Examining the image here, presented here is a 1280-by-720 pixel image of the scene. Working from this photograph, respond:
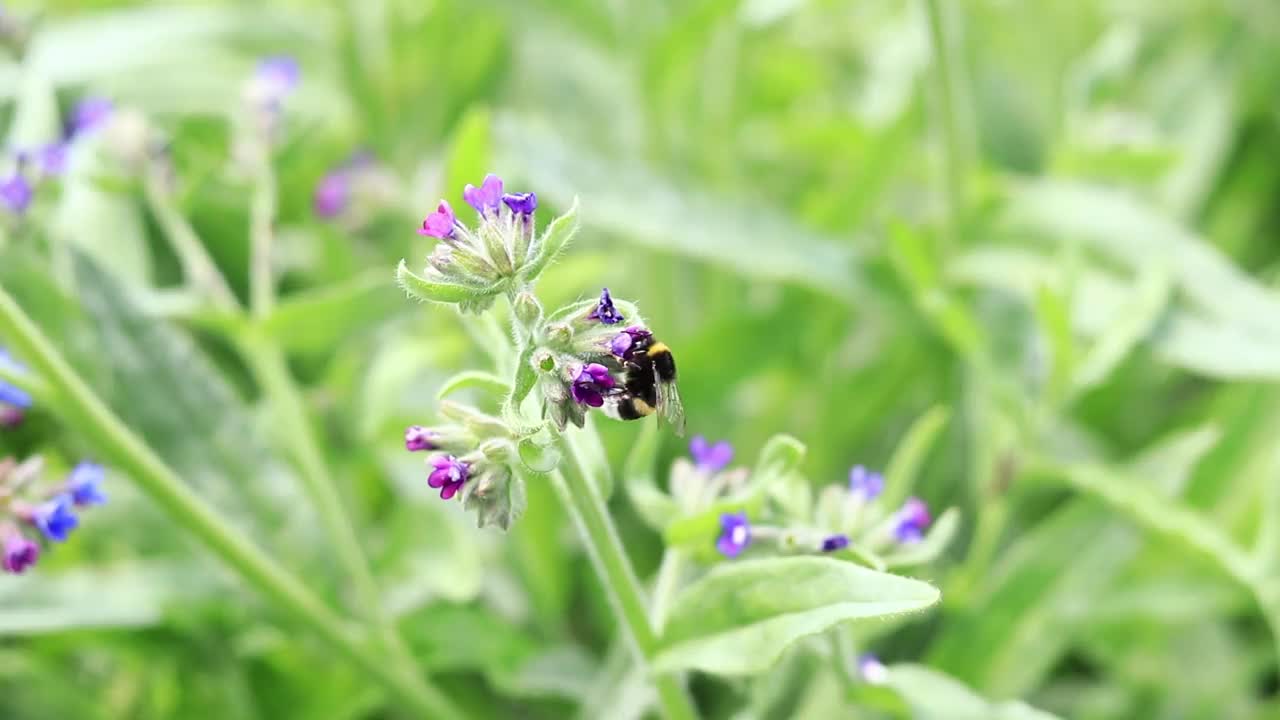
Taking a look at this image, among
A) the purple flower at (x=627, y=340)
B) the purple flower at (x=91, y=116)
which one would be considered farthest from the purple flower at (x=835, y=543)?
the purple flower at (x=91, y=116)

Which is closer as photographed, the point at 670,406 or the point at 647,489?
the point at 670,406

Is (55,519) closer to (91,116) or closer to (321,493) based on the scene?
(321,493)

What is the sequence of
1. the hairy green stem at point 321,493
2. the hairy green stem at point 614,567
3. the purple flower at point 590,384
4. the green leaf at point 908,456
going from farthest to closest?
the hairy green stem at point 321,493 → the green leaf at point 908,456 → the hairy green stem at point 614,567 → the purple flower at point 590,384

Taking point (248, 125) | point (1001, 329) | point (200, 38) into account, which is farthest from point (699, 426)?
point (200, 38)

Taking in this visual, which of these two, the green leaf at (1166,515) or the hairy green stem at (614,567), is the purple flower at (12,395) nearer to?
the hairy green stem at (614,567)

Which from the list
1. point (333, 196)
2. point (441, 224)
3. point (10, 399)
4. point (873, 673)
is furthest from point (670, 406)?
point (333, 196)

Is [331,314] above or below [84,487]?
above

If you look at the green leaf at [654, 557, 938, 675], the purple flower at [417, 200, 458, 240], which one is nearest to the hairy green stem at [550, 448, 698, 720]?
the green leaf at [654, 557, 938, 675]
